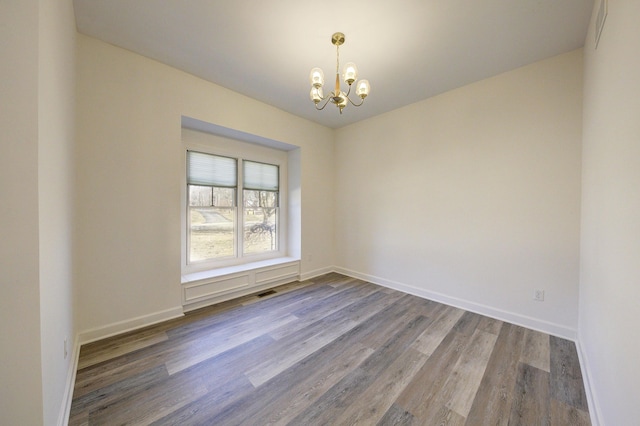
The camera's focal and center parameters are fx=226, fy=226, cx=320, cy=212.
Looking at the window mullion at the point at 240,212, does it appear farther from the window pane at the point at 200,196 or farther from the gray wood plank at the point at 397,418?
the gray wood plank at the point at 397,418

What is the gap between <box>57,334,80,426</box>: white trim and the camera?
134cm

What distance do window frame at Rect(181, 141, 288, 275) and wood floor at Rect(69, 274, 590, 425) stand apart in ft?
2.73

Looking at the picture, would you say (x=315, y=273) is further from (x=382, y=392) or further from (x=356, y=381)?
(x=382, y=392)

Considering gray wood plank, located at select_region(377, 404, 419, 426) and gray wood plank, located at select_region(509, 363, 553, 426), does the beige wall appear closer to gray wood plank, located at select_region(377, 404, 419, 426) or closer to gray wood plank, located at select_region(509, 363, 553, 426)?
gray wood plank, located at select_region(377, 404, 419, 426)

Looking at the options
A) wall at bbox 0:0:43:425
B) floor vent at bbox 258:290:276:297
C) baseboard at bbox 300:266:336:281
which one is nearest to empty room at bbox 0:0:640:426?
wall at bbox 0:0:43:425

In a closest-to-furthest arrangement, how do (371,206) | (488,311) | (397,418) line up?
(397,418) < (488,311) < (371,206)

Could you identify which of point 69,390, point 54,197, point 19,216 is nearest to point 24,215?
point 19,216

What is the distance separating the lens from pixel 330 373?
5.97 feet

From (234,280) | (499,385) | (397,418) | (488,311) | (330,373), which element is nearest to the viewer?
(397,418)

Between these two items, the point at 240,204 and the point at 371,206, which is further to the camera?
the point at 371,206

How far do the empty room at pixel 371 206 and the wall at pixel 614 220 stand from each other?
21mm

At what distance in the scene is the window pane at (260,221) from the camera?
3889 mm

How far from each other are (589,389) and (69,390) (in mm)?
3635

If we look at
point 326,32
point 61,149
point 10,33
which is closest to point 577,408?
point 326,32
